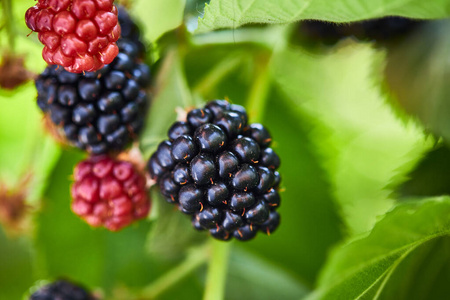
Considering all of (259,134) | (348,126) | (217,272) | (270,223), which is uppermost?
(259,134)

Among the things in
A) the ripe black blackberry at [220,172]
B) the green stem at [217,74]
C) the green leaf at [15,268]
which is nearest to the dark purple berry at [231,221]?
the ripe black blackberry at [220,172]

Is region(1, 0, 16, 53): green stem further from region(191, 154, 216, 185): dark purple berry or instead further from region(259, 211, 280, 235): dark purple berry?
region(259, 211, 280, 235): dark purple berry

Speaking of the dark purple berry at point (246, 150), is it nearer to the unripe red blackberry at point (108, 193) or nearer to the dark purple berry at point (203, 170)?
the dark purple berry at point (203, 170)

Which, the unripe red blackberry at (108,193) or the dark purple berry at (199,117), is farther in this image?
the unripe red blackberry at (108,193)

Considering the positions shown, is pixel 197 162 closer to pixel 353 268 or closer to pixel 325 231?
pixel 353 268

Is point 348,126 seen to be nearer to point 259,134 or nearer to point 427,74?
point 427,74

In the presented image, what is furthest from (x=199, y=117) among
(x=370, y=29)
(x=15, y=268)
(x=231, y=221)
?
(x=15, y=268)
